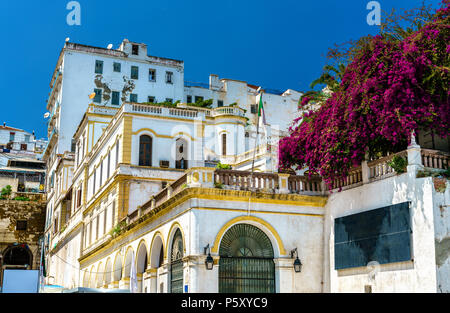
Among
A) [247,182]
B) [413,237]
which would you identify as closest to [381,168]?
[413,237]

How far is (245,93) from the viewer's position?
221 feet

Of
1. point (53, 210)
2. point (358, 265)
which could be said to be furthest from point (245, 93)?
point (358, 265)

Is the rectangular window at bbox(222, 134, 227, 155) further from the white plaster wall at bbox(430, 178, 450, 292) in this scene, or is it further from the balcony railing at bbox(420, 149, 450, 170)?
the white plaster wall at bbox(430, 178, 450, 292)

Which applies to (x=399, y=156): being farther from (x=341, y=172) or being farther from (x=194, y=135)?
(x=194, y=135)

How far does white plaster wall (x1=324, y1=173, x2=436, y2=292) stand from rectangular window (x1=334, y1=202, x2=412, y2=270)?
0.67ft

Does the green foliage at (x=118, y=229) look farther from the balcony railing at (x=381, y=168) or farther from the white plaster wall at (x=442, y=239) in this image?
the white plaster wall at (x=442, y=239)

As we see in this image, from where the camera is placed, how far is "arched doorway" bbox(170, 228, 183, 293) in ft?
68.7

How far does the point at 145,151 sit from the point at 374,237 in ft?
58.4

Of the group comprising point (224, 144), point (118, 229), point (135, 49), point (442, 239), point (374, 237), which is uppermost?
point (135, 49)

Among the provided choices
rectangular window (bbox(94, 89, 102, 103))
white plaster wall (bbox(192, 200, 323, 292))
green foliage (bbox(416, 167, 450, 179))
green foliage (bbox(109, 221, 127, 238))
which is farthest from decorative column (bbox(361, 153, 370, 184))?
rectangular window (bbox(94, 89, 102, 103))

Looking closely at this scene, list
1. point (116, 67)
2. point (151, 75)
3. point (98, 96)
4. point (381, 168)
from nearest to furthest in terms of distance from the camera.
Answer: point (381, 168), point (98, 96), point (116, 67), point (151, 75)

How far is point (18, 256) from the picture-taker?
220 feet

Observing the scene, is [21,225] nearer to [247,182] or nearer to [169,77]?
[169,77]

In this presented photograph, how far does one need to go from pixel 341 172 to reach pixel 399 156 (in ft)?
7.61
